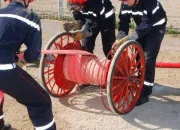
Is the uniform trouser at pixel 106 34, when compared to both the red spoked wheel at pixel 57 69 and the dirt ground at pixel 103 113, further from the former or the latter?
the dirt ground at pixel 103 113

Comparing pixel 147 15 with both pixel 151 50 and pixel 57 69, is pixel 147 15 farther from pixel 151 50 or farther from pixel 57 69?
pixel 57 69

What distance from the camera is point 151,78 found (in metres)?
5.55

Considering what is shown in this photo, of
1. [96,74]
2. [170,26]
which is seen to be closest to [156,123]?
[96,74]

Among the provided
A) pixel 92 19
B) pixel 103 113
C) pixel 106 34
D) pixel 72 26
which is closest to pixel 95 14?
pixel 92 19

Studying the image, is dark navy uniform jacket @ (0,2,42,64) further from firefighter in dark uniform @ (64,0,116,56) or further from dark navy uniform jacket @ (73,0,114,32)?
dark navy uniform jacket @ (73,0,114,32)

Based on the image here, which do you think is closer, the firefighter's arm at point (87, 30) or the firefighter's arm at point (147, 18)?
the firefighter's arm at point (147, 18)

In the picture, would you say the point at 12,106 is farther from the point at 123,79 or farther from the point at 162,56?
the point at 162,56

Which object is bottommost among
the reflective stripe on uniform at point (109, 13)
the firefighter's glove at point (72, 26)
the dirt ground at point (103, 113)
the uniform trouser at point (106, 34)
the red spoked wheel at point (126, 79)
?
the dirt ground at point (103, 113)

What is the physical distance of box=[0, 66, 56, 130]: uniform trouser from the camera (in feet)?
13.1

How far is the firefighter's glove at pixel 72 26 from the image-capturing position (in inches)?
221

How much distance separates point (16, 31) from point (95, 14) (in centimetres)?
209

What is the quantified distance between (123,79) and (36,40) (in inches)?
60.8

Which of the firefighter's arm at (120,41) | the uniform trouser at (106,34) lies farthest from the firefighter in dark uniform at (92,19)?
the firefighter's arm at (120,41)

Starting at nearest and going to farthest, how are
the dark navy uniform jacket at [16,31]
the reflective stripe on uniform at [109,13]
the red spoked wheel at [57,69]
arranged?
the dark navy uniform jacket at [16,31]
the red spoked wheel at [57,69]
the reflective stripe on uniform at [109,13]
